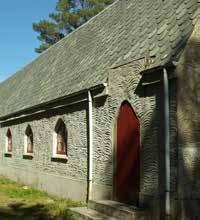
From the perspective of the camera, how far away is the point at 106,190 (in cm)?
1238

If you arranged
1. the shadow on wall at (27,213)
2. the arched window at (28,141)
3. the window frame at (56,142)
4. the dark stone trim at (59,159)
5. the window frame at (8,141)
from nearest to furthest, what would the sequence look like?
the shadow on wall at (27,213) < the dark stone trim at (59,159) < the window frame at (56,142) < the arched window at (28,141) < the window frame at (8,141)

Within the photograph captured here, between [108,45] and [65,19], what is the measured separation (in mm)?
32085

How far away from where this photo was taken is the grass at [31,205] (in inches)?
507

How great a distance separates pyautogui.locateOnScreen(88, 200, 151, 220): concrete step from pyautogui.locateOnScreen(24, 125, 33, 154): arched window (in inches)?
352

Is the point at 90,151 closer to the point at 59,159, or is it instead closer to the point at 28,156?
the point at 59,159

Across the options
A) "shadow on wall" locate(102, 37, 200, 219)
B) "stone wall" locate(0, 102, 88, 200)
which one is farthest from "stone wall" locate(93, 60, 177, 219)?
"stone wall" locate(0, 102, 88, 200)

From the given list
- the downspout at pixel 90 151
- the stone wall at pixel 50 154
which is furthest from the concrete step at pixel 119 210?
the stone wall at pixel 50 154

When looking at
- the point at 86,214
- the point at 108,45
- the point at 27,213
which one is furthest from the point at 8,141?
the point at 86,214

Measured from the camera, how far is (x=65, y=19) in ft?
152

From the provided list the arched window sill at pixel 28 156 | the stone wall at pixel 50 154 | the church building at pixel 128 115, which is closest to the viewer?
the church building at pixel 128 115

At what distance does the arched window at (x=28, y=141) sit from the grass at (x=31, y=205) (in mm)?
2300

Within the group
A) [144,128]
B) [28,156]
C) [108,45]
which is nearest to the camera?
[144,128]

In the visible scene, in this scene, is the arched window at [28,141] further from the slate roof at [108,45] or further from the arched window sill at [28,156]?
the slate roof at [108,45]

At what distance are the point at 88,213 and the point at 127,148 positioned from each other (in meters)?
1.83
